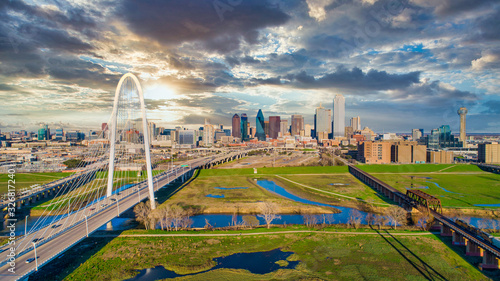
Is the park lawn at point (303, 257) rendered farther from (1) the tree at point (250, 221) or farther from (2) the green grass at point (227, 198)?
(2) the green grass at point (227, 198)

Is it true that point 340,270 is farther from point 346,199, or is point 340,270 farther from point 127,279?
point 346,199

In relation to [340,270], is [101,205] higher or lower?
higher

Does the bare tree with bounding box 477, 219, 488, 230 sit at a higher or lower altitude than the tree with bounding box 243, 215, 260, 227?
higher

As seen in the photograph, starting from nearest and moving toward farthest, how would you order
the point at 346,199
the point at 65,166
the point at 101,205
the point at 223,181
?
the point at 101,205 → the point at 346,199 → the point at 223,181 → the point at 65,166

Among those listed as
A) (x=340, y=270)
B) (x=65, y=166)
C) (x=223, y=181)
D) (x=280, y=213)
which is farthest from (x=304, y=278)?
(x=65, y=166)

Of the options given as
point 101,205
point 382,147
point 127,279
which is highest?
point 382,147

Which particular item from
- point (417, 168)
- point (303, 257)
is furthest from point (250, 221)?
point (417, 168)

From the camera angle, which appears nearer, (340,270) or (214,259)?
(340,270)

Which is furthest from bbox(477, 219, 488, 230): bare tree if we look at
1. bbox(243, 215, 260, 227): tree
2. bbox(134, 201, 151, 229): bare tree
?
bbox(134, 201, 151, 229): bare tree

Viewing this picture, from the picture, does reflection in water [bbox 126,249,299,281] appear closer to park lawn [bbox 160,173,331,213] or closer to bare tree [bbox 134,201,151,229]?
bare tree [bbox 134,201,151,229]
